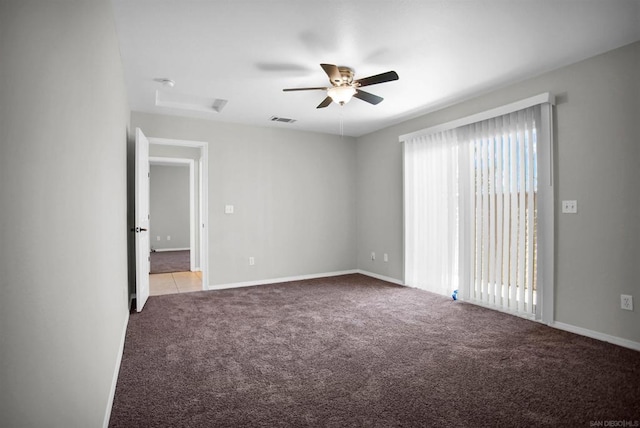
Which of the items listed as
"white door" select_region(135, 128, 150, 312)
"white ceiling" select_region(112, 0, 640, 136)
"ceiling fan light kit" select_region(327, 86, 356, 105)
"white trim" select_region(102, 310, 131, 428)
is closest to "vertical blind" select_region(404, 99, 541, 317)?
"white ceiling" select_region(112, 0, 640, 136)

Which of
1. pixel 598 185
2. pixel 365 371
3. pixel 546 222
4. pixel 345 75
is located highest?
pixel 345 75

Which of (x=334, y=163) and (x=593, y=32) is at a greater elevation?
(x=593, y=32)

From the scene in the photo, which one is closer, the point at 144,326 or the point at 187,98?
the point at 144,326

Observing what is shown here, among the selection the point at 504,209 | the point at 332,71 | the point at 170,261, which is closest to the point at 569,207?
the point at 504,209

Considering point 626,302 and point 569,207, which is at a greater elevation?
point 569,207

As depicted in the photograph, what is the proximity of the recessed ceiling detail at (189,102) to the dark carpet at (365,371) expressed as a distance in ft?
8.34

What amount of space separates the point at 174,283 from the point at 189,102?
2.83m

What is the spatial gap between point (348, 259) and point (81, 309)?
5118mm

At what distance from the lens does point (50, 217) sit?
1.02 metres

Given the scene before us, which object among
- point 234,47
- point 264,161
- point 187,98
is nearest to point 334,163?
point 264,161

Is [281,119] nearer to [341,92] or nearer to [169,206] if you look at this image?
[341,92]

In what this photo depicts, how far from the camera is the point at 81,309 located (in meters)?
1.40

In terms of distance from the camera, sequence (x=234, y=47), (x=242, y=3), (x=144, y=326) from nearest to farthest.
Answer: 1. (x=242, y=3)
2. (x=234, y=47)
3. (x=144, y=326)

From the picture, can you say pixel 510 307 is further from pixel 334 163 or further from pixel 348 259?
pixel 334 163
